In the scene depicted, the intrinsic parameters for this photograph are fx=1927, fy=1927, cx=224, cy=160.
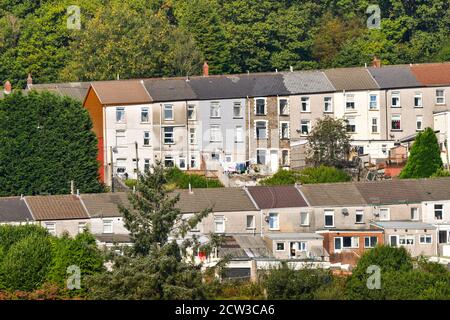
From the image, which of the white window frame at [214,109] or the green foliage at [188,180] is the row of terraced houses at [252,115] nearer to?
the white window frame at [214,109]

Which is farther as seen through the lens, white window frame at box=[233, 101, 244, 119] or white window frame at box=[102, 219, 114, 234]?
white window frame at box=[233, 101, 244, 119]

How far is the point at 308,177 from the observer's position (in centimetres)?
7806

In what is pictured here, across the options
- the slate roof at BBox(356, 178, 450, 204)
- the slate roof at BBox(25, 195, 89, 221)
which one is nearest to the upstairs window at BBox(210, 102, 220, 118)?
the slate roof at BBox(356, 178, 450, 204)

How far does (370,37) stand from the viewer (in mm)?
102375

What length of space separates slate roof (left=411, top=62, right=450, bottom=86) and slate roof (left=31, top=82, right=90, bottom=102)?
15.4 meters

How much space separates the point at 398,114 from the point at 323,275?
1050 inches

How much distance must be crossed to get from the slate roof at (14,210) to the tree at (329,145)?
15.7 m

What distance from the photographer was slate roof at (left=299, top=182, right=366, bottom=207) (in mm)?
72688

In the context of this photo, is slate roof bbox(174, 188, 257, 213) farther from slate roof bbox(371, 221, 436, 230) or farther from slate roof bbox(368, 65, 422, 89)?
slate roof bbox(368, 65, 422, 89)

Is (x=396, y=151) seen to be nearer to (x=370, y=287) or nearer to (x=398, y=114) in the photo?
(x=398, y=114)

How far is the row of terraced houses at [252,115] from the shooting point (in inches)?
3354

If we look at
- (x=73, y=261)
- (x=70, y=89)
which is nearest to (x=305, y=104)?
(x=70, y=89)
